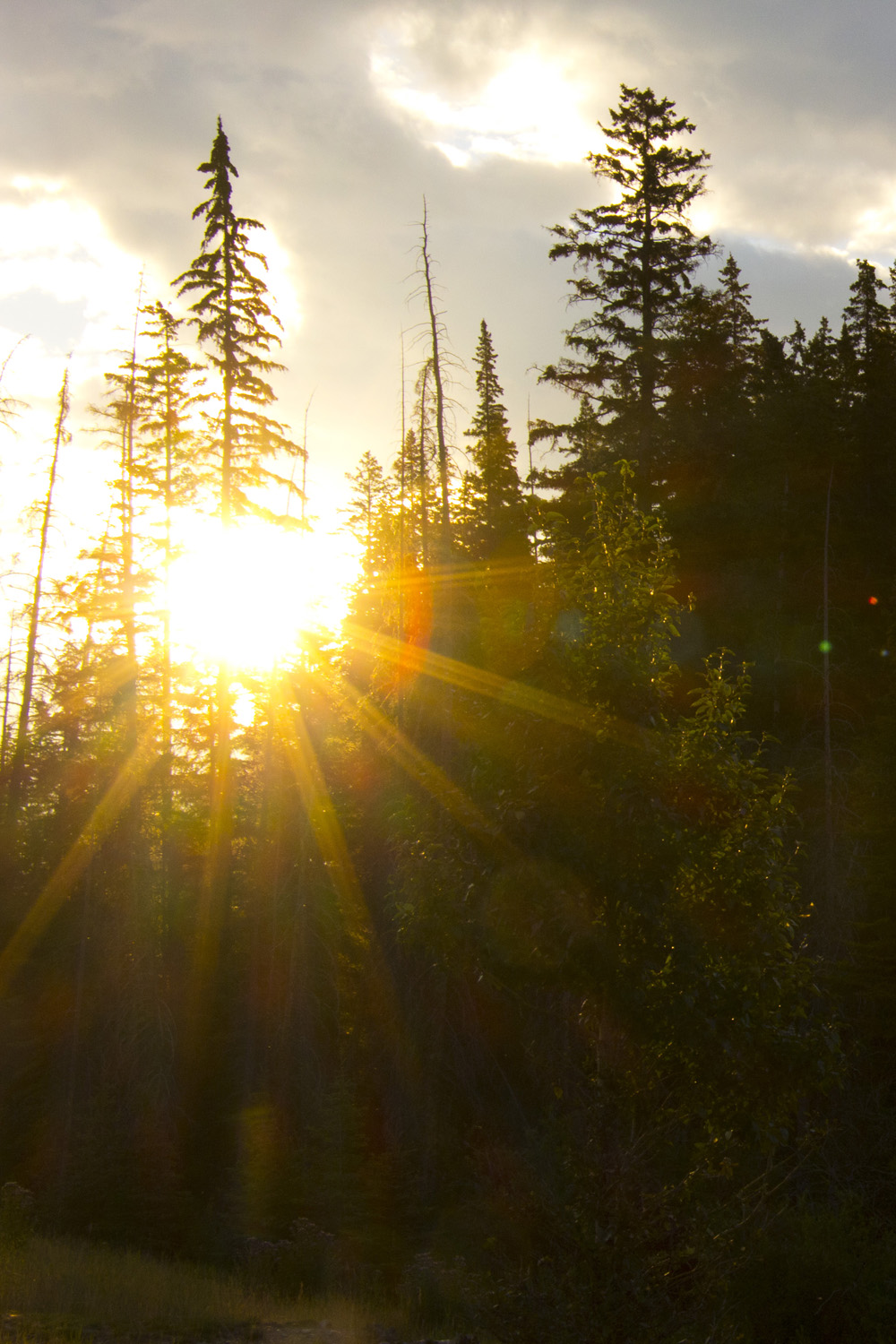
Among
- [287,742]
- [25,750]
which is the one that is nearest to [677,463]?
[287,742]

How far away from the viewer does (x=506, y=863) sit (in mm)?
7613

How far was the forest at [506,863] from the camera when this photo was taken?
7.36 meters

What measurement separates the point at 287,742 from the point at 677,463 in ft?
42.3

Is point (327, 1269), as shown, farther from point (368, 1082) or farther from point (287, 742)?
point (287, 742)

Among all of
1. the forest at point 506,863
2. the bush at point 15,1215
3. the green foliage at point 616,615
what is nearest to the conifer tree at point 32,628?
the forest at point 506,863

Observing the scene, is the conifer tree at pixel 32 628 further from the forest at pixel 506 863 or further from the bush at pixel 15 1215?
the bush at pixel 15 1215

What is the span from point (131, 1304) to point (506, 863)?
36.8ft

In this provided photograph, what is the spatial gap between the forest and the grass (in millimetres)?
1985

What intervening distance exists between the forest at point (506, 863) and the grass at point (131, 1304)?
1.98 metres

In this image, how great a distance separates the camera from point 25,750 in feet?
87.5

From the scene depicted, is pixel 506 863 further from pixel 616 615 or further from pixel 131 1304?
pixel 131 1304

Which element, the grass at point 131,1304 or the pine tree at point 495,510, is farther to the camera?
the pine tree at point 495,510

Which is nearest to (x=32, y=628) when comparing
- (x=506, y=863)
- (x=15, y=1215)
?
(x=15, y=1215)

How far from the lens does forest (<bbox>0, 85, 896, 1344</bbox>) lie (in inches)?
290
